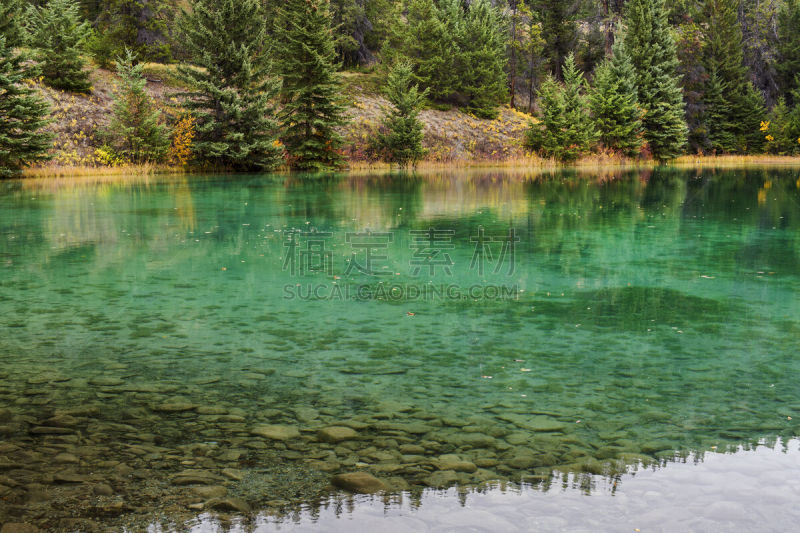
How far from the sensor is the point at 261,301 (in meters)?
8.58

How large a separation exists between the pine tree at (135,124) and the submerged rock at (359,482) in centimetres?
3438

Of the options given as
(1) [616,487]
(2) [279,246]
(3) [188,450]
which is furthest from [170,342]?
(2) [279,246]

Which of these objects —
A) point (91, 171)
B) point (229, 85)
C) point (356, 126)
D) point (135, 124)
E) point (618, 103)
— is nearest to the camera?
point (91, 171)

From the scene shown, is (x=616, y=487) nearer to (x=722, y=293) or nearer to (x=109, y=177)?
(x=722, y=293)

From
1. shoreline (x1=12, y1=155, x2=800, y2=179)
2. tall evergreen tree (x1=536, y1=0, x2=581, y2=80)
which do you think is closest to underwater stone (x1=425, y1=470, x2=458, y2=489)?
shoreline (x1=12, y1=155, x2=800, y2=179)

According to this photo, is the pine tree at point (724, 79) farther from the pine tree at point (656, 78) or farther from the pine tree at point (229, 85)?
the pine tree at point (229, 85)

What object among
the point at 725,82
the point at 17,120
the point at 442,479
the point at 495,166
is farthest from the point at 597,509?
the point at 725,82

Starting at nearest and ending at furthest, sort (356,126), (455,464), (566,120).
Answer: (455,464) < (566,120) < (356,126)

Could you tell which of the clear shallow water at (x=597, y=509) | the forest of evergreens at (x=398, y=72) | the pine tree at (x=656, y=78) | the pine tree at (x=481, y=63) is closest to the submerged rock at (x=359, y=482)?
the clear shallow water at (x=597, y=509)

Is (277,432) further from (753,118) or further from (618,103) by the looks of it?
(753,118)

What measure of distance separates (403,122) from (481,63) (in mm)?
15539

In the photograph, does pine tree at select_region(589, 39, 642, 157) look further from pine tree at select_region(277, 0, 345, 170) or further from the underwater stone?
the underwater stone

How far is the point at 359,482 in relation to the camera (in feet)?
12.9

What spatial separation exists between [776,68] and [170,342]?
74011mm
